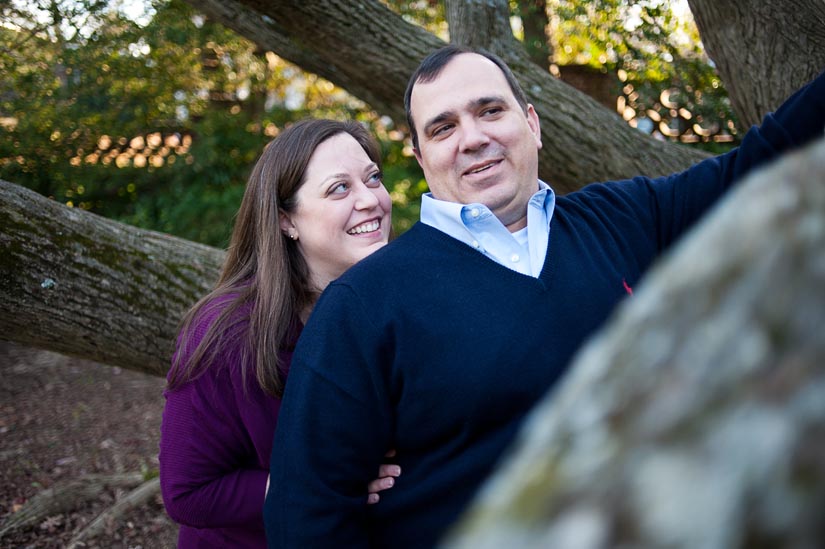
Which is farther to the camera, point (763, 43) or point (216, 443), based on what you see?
point (763, 43)

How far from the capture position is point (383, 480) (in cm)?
213

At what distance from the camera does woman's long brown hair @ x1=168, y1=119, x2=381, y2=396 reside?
2.48 meters

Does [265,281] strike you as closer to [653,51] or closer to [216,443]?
[216,443]

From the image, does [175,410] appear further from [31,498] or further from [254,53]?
[254,53]

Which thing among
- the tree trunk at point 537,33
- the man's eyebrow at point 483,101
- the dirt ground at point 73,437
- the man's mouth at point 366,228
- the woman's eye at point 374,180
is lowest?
the dirt ground at point 73,437

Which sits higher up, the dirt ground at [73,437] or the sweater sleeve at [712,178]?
the sweater sleeve at [712,178]

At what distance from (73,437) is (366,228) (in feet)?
14.3

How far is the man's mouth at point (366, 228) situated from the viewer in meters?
2.78

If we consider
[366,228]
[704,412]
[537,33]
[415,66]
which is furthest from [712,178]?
[537,33]

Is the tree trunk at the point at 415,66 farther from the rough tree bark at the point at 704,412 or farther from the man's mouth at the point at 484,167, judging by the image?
the rough tree bark at the point at 704,412

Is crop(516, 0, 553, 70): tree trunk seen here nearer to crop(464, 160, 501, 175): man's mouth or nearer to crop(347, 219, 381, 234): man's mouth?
crop(347, 219, 381, 234): man's mouth

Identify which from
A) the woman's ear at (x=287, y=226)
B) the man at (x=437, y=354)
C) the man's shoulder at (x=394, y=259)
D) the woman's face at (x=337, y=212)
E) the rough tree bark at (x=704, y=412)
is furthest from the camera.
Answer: the woman's ear at (x=287, y=226)

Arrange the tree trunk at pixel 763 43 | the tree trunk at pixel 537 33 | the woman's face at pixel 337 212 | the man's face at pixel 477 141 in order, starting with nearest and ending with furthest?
the man's face at pixel 477 141 < the woman's face at pixel 337 212 < the tree trunk at pixel 763 43 < the tree trunk at pixel 537 33

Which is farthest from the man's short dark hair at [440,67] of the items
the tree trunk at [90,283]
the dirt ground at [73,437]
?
the dirt ground at [73,437]
